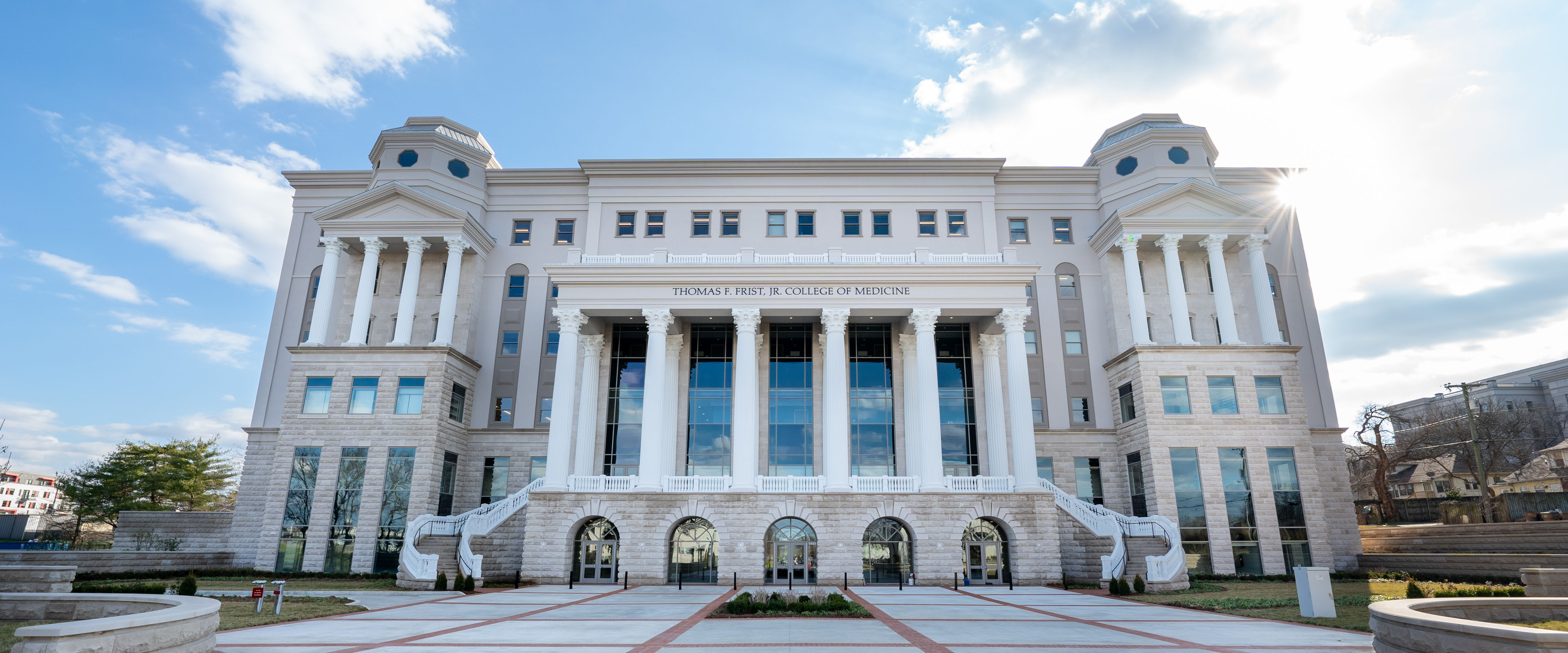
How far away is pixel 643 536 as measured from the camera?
112ft

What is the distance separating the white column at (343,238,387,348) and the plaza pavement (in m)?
20.2

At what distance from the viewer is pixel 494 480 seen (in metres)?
41.8

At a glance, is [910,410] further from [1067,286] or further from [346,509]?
[346,509]

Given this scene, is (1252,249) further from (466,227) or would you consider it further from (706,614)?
(466,227)

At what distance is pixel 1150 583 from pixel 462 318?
119 feet

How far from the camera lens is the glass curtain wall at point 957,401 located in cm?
4072

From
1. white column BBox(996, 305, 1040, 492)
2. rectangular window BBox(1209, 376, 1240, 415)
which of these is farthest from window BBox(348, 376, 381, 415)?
rectangular window BBox(1209, 376, 1240, 415)

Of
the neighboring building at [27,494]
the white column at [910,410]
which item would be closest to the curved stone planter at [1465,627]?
the white column at [910,410]

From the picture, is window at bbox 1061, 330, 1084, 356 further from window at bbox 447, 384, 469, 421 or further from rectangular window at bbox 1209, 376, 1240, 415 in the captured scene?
window at bbox 447, 384, 469, 421

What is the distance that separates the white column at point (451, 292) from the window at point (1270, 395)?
41.8 meters

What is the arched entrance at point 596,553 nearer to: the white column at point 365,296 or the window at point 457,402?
the window at point 457,402

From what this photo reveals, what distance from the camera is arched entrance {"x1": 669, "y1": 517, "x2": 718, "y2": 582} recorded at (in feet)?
117

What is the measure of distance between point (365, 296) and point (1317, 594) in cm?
4294

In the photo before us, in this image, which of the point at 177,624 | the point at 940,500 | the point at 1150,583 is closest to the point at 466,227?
the point at 940,500
